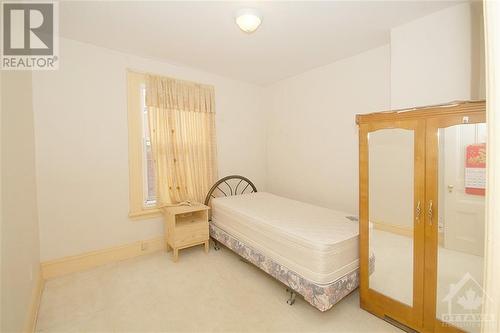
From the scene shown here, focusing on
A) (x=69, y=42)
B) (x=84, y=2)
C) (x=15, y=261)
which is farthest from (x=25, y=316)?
Answer: (x=69, y=42)

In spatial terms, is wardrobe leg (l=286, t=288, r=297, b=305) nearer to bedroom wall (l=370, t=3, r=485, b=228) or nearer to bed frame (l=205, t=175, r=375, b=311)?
bed frame (l=205, t=175, r=375, b=311)

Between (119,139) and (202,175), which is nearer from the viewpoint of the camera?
(119,139)

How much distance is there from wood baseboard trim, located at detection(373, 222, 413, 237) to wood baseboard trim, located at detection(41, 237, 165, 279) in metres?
2.72

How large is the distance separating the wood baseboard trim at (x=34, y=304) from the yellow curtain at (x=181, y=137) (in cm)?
139

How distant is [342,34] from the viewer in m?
2.56

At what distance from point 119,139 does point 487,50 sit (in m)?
3.29

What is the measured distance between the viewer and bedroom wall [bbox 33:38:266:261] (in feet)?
8.32

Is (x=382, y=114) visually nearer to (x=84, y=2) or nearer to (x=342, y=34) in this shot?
(x=342, y=34)

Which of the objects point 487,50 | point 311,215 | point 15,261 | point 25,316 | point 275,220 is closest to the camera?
point 487,50

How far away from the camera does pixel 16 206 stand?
161 cm

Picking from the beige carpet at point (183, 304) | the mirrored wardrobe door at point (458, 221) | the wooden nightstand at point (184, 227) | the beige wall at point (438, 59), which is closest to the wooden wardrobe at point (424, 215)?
the mirrored wardrobe door at point (458, 221)

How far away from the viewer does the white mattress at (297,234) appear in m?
1.88

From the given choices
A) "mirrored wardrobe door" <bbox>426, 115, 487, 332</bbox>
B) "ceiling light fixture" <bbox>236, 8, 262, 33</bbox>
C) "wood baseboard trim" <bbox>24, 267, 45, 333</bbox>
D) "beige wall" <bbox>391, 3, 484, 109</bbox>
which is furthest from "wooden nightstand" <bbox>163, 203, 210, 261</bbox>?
"beige wall" <bbox>391, 3, 484, 109</bbox>

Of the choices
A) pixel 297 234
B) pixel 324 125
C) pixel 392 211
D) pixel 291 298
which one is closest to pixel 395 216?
pixel 392 211
